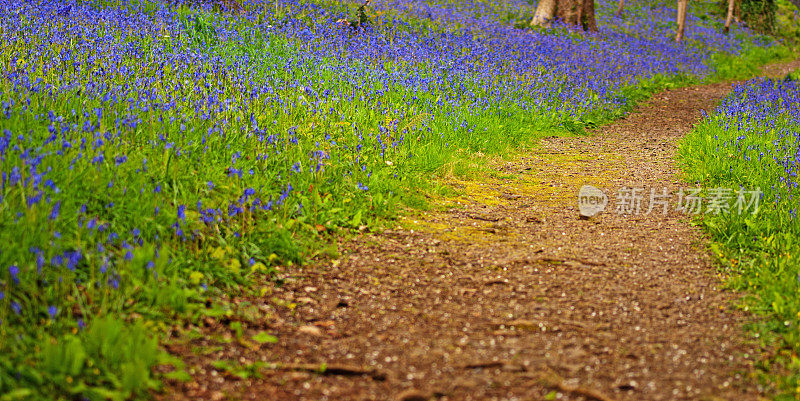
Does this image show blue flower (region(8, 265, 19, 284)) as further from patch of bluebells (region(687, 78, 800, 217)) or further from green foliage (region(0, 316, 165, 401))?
patch of bluebells (region(687, 78, 800, 217))

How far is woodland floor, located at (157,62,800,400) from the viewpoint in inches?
116

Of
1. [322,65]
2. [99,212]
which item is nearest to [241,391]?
[99,212]

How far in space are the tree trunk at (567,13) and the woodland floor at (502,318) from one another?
1304 cm

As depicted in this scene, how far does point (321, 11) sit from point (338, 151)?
22.0ft

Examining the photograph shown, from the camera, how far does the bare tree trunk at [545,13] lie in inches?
698

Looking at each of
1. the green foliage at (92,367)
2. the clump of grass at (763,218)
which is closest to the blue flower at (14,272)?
the green foliage at (92,367)

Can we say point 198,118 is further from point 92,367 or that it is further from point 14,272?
point 92,367

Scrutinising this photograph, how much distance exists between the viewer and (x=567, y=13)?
1823cm

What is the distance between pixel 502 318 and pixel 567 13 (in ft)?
53.4

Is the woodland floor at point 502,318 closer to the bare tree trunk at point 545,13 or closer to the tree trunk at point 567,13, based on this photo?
the bare tree trunk at point 545,13

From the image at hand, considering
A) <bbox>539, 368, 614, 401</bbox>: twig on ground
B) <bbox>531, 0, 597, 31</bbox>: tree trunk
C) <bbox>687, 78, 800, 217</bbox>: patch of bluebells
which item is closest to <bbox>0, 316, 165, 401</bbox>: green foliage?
<bbox>539, 368, 614, 401</bbox>: twig on ground

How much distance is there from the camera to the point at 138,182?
13.3 ft

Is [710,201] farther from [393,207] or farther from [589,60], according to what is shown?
[589,60]

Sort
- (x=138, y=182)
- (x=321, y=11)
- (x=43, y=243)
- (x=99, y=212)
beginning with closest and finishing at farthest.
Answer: (x=43, y=243)
(x=99, y=212)
(x=138, y=182)
(x=321, y=11)
